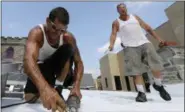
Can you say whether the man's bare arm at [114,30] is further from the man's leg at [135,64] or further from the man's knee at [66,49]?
the man's knee at [66,49]

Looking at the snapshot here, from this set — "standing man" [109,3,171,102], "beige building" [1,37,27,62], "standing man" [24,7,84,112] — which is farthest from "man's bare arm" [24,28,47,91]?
"beige building" [1,37,27,62]

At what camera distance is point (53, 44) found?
1.47m

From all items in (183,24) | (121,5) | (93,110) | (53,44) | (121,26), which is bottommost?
(93,110)

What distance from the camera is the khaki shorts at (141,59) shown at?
198cm

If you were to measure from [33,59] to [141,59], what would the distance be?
3.84ft

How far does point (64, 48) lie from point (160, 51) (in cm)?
182

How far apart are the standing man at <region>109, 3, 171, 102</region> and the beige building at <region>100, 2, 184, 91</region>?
500cm

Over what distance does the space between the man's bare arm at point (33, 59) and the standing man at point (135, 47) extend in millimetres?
845

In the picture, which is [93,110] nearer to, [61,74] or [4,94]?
[61,74]

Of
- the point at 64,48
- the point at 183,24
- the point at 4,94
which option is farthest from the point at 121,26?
the point at 183,24

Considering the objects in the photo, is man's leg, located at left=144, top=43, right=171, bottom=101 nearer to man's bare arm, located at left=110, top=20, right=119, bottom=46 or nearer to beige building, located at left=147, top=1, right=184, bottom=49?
man's bare arm, located at left=110, top=20, right=119, bottom=46

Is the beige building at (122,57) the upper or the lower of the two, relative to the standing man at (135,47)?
upper

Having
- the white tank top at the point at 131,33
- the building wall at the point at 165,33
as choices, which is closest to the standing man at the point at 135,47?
the white tank top at the point at 131,33

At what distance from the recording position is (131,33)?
2070mm
